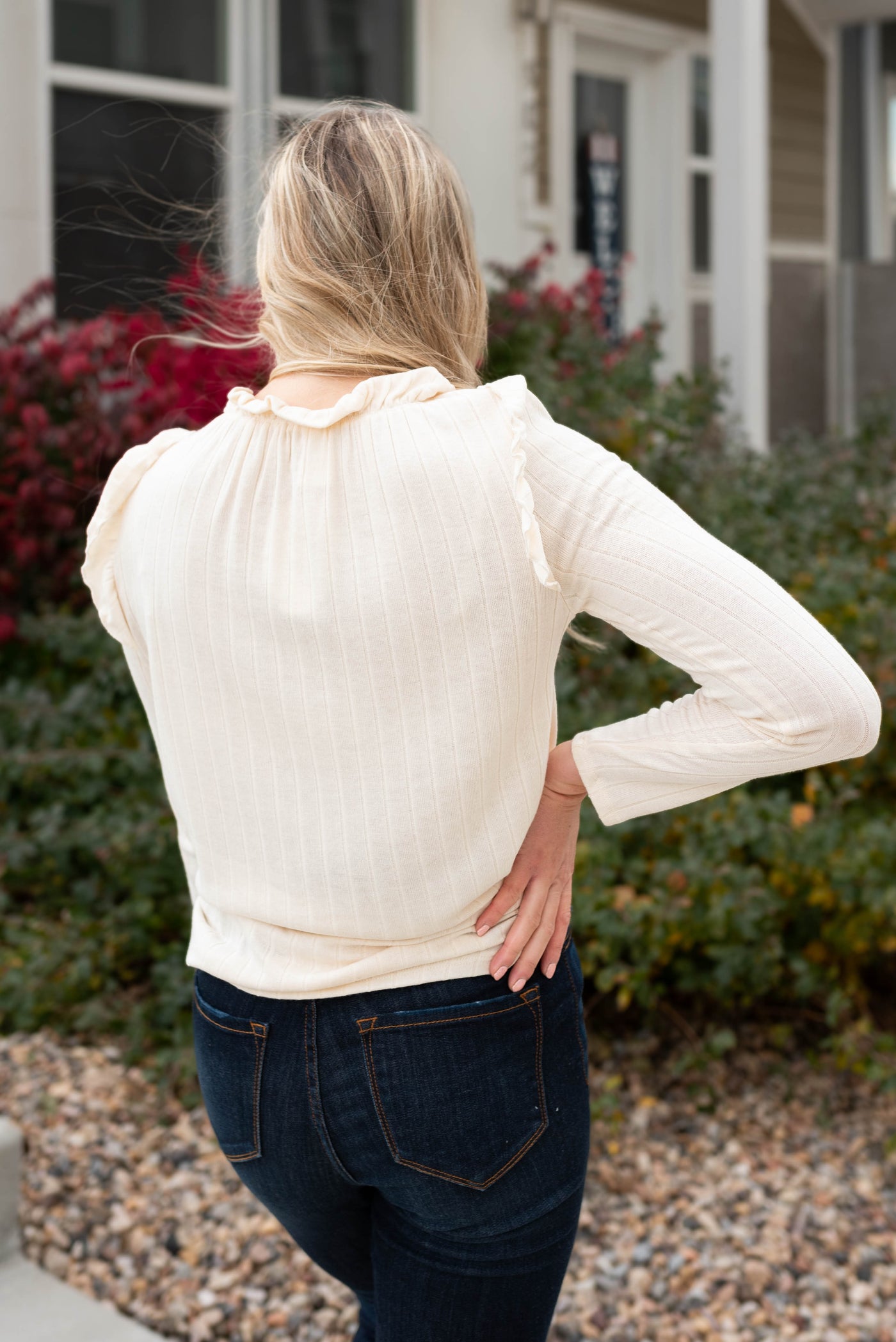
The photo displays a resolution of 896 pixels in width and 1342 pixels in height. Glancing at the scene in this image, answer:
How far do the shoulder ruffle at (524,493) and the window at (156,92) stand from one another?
5210mm

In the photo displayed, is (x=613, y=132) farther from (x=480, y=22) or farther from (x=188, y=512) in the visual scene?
(x=188, y=512)

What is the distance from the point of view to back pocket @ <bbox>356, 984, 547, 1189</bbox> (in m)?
1.36

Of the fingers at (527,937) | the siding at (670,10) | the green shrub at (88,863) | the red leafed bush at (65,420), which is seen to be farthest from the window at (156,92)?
the fingers at (527,937)

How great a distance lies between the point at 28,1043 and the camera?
351 cm

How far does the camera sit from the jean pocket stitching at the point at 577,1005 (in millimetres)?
1477

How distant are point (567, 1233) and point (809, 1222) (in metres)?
1.60

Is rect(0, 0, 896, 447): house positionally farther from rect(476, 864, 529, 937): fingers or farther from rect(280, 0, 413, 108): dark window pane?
rect(476, 864, 529, 937): fingers

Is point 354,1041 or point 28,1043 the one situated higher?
point 354,1041

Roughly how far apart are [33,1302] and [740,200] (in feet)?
19.3

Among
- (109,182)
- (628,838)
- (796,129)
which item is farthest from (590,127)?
(628,838)

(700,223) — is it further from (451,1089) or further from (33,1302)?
(451,1089)

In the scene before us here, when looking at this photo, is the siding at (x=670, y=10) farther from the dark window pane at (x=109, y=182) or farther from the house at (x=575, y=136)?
the dark window pane at (x=109, y=182)

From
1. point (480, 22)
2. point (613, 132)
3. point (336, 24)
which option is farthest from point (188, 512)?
point (613, 132)

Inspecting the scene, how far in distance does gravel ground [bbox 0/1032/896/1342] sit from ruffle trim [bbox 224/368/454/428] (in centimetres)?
198
